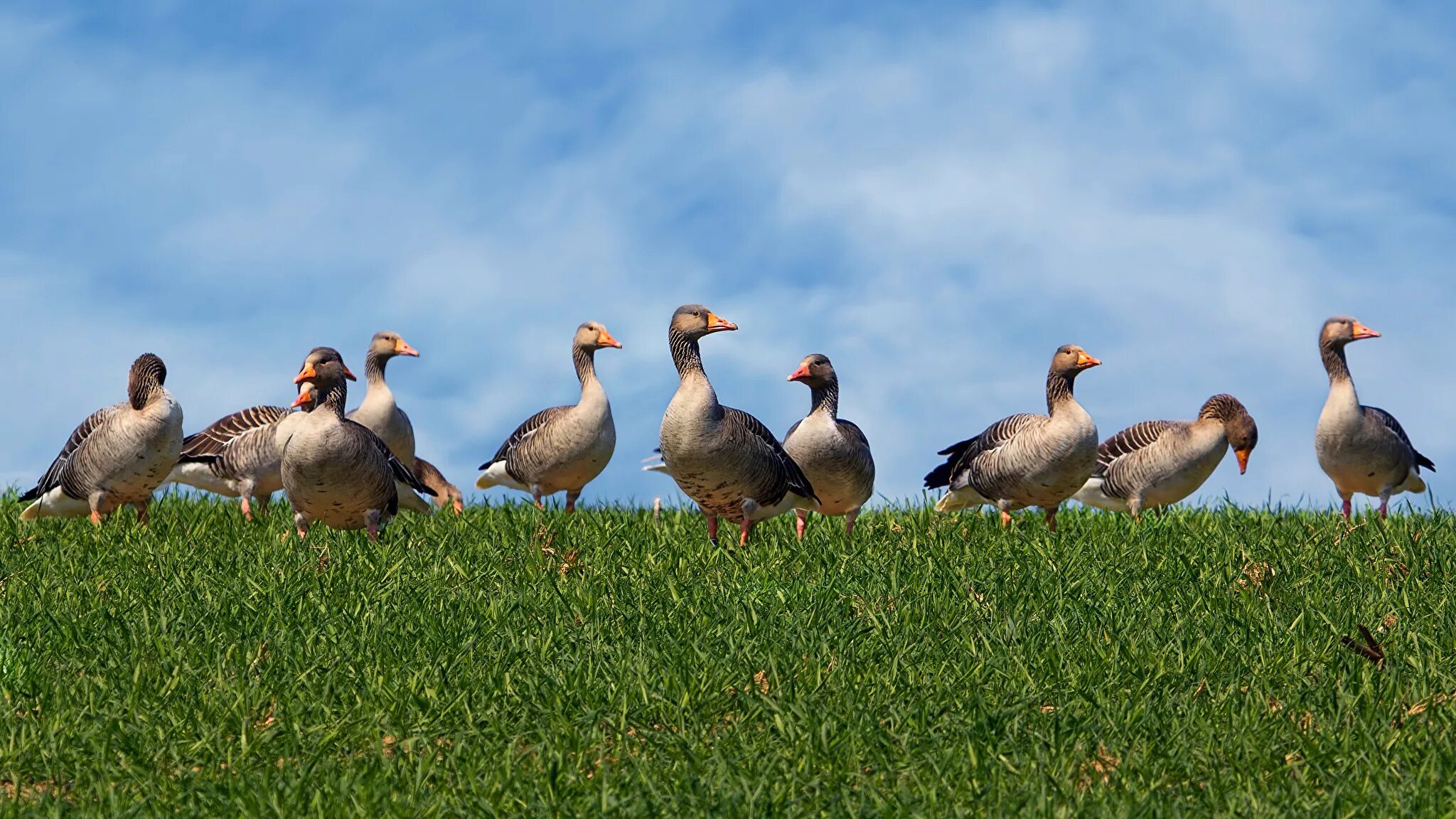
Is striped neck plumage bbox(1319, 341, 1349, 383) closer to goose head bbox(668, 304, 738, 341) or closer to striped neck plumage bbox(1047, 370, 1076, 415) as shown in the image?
striped neck plumage bbox(1047, 370, 1076, 415)

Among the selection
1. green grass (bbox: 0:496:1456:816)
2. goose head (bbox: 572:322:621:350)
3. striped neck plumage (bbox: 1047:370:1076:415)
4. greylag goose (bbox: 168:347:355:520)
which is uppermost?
goose head (bbox: 572:322:621:350)

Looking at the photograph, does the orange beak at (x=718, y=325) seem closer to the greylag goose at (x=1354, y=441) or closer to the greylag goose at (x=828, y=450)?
the greylag goose at (x=828, y=450)

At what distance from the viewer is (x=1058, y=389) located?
46.7ft

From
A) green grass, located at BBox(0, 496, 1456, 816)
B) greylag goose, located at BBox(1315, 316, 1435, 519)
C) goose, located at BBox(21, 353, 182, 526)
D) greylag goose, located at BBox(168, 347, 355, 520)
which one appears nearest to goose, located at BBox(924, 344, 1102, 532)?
green grass, located at BBox(0, 496, 1456, 816)

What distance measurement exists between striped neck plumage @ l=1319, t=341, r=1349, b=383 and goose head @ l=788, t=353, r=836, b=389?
6816 mm

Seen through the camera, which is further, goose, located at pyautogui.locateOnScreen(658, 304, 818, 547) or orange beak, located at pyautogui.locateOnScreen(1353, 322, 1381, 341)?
orange beak, located at pyautogui.locateOnScreen(1353, 322, 1381, 341)

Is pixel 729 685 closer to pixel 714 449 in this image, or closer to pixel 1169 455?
pixel 714 449

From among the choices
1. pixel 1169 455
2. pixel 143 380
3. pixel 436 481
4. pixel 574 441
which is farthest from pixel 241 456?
pixel 1169 455

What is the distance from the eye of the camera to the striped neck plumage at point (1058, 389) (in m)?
14.1

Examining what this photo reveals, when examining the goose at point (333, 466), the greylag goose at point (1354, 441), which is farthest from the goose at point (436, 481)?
the greylag goose at point (1354, 441)

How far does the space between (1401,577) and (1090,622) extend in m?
3.41

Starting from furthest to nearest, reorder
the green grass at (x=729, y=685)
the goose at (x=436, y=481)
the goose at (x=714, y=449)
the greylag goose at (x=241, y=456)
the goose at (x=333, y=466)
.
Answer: the goose at (x=436, y=481)
the greylag goose at (x=241, y=456)
the goose at (x=333, y=466)
the goose at (x=714, y=449)
the green grass at (x=729, y=685)

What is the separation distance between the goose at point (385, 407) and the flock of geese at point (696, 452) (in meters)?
0.02

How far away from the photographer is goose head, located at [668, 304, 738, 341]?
38.2 ft
